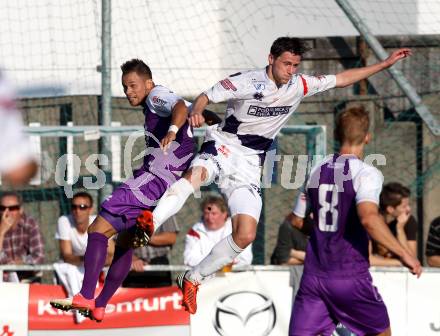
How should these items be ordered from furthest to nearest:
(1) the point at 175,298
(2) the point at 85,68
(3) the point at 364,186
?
(2) the point at 85,68 < (1) the point at 175,298 < (3) the point at 364,186

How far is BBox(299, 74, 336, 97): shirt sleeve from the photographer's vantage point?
848 cm

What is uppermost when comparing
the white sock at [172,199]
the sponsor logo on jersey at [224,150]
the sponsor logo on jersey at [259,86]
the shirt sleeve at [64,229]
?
the sponsor logo on jersey at [259,86]

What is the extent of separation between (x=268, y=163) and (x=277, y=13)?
211cm

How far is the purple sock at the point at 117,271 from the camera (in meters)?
8.50

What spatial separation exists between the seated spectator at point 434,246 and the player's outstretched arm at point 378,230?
8.88ft

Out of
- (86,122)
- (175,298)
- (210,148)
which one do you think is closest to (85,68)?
(86,122)

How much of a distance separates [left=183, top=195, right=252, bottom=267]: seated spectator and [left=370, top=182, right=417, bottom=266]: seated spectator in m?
1.25

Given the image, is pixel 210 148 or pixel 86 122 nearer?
pixel 210 148

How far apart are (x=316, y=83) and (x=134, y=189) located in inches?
63.8

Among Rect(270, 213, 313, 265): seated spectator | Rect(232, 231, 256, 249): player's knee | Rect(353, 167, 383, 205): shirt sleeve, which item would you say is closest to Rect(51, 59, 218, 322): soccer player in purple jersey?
Rect(232, 231, 256, 249): player's knee

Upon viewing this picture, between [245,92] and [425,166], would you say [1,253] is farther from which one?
[425,166]

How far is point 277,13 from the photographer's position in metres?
11.8

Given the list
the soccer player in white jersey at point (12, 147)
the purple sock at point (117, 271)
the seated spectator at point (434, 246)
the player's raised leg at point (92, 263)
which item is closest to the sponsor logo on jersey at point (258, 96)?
the player's raised leg at point (92, 263)

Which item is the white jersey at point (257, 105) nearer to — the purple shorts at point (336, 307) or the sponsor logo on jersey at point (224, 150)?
the sponsor logo on jersey at point (224, 150)
